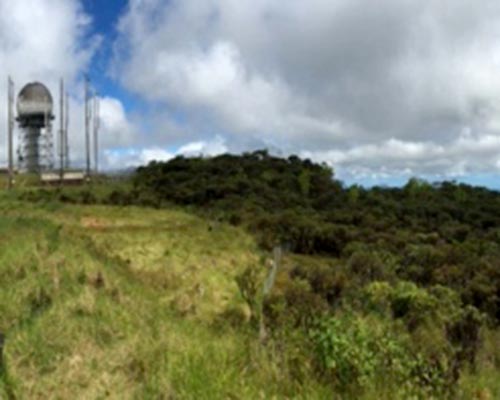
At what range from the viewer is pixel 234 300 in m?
15.4

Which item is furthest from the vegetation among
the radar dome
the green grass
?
the radar dome

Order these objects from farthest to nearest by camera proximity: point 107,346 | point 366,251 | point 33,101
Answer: point 33,101 → point 366,251 → point 107,346

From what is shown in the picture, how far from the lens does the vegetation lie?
192 inches

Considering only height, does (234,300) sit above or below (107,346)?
below

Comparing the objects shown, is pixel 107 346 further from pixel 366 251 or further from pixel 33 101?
pixel 33 101

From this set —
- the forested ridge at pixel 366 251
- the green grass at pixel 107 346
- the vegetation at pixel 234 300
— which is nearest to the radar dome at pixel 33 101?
the forested ridge at pixel 366 251

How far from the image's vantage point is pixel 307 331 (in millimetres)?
5555

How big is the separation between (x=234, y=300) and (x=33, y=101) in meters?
49.1

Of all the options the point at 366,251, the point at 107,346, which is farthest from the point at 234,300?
the point at 366,251

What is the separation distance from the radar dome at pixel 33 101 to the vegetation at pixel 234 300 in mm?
14226

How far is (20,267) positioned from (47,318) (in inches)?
131

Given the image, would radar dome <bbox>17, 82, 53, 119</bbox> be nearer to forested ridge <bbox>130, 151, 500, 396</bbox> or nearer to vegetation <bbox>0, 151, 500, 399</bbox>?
forested ridge <bbox>130, 151, 500, 396</bbox>

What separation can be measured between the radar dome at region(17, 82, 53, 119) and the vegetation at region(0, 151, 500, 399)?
14.2 meters

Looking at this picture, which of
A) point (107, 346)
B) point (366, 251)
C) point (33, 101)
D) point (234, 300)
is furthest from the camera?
point (33, 101)
